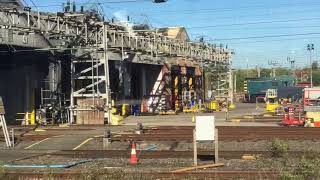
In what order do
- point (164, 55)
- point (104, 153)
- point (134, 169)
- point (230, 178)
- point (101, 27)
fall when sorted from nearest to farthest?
point (230, 178), point (134, 169), point (104, 153), point (101, 27), point (164, 55)

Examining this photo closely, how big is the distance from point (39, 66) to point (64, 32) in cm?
686

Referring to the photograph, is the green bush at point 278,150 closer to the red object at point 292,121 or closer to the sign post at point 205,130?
the sign post at point 205,130

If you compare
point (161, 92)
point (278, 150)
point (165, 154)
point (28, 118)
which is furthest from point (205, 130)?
point (161, 92)

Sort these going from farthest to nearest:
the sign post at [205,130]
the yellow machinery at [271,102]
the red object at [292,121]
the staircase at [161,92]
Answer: the staircase at [161,92]
the yellow machinery at [271,102]
the red object at [292,121]
the sign post at [205,130]

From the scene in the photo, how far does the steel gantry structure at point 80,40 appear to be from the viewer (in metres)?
35.0

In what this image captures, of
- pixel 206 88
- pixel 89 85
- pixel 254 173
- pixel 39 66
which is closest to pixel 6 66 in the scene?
pixel 39 66

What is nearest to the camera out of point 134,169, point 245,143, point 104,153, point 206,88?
point 134,169

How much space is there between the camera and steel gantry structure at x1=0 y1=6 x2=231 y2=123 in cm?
3503

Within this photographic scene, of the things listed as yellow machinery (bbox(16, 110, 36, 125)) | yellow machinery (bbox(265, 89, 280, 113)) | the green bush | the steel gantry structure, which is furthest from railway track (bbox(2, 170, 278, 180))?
yellow machinery (bbox(265, 89, 280, 113))

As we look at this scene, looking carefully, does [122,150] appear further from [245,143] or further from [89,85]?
[89,85]

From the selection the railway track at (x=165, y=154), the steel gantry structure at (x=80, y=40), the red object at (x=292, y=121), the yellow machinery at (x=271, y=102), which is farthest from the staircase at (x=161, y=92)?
the railway track at (x=165, y=154)

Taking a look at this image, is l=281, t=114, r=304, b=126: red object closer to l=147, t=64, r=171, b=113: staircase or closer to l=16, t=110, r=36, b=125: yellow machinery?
l=16, t=110, r=36, b=125: yellow machinery

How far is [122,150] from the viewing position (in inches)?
843

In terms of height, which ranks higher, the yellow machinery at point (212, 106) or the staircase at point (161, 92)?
the staircase at point (161, 92)
